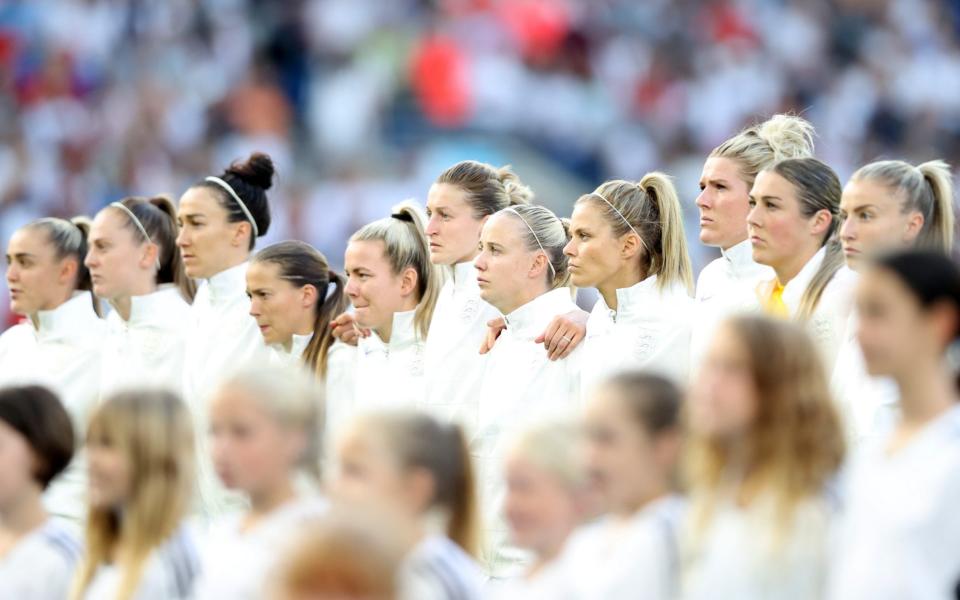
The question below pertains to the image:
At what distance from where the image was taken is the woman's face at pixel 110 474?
4676 mm

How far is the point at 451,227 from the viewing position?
7.26m

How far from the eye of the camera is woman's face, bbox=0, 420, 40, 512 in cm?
503

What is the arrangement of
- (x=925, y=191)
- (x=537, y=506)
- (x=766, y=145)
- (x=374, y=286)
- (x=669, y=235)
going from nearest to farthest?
(x=537, y=506), (x=925, y=191), (x=669, y=235), (x=766, y=145), (x=374, y=286)

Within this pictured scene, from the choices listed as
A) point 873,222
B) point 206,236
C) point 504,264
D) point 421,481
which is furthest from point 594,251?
point 421,481

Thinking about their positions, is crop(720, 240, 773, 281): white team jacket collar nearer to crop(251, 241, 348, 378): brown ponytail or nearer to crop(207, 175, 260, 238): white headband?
crop(251, 241, 348, 378): brown ponytail

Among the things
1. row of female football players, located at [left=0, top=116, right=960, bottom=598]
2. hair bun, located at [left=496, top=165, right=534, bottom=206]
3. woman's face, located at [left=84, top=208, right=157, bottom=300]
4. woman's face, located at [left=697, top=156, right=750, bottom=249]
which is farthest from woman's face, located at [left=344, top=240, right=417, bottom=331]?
woman's face, located at [left=697, top=156, right=750, bottom=249]

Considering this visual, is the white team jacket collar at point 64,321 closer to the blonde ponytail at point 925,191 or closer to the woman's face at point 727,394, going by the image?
the blonde ponytail at point 925,191

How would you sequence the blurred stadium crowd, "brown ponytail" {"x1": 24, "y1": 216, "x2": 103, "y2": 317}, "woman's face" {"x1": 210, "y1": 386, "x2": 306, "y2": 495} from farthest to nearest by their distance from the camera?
the blurred stadium crowd → "brown ponytail" {"x1": 24, "y1": 216, "x2": 103, "y2": 317} → "woman's face" {"x1": 210, "y1": 386, "x2": 306, "y2": 495}

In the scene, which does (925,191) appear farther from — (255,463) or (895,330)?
(255,463)

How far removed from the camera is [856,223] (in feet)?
19.2

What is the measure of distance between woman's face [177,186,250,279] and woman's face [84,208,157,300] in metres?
0.19

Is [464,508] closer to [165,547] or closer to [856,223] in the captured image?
[165,547]

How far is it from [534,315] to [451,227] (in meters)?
0.61

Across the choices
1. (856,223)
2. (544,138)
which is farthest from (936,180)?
(544,138)
